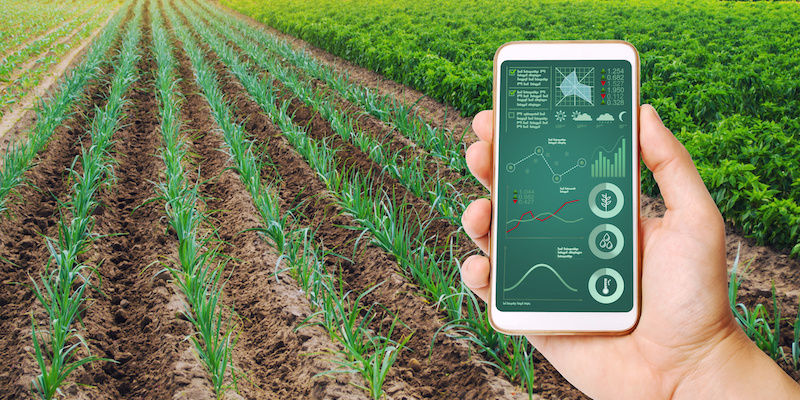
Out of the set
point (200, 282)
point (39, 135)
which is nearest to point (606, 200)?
point (200, 282)

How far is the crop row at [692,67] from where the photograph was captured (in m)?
3.88

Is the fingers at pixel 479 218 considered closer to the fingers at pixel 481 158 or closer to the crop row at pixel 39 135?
the fingers at pixel 481 158

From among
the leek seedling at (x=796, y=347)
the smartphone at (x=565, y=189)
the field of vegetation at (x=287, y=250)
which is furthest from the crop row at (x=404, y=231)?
the leek seedling at (x=796, y=347)

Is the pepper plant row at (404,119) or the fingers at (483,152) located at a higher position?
the fingers at (483,152)

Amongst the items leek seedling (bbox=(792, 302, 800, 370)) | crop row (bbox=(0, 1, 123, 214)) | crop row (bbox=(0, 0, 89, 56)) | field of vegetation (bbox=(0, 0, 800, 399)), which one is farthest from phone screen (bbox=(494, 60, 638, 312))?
crop row (bbox=(0, 0, 89, 56))

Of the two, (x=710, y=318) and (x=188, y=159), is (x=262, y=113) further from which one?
(x=710, y=318)

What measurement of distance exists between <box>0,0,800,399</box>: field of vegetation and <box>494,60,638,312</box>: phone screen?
2.23 ft

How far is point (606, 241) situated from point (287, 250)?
230 cm

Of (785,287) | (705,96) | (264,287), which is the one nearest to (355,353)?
(264,287)

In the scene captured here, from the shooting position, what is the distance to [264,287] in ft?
11.1

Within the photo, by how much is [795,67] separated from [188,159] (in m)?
7.29

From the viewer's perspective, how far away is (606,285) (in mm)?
1638

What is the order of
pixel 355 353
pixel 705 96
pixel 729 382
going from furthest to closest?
1. pixel 705 96
2. pixel 355 353
3. pixel 729 382

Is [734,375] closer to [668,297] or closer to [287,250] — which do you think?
[668,297]
